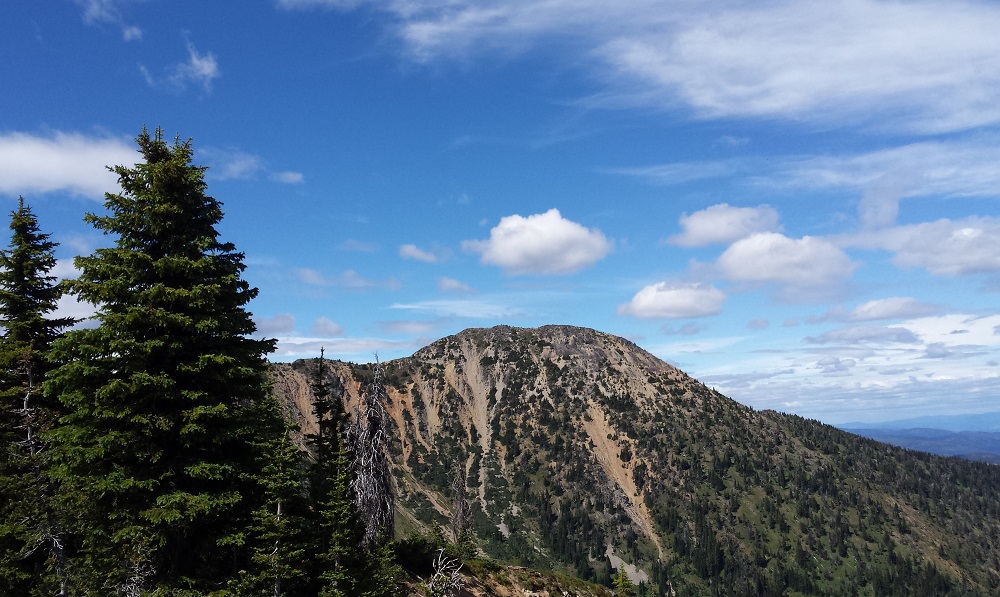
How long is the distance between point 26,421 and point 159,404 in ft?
17.7

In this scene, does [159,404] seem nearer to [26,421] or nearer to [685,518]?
[26,421]

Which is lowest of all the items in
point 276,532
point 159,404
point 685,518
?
point 685,518

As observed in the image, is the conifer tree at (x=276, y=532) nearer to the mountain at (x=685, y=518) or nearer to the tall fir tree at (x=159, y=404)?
the tall fir tree at (x=159, y=404)

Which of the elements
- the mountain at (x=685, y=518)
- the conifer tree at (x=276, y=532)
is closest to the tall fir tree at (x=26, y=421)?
the conifer tree at (x=276, y=532)

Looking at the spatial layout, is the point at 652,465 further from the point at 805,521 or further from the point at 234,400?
the point at 234,400

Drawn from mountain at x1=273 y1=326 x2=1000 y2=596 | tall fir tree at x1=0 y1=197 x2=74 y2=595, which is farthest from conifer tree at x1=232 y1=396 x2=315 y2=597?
mountain at x1=273 y1=326 x2=1000 y2=596

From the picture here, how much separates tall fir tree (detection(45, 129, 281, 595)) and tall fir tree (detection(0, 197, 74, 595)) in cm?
91

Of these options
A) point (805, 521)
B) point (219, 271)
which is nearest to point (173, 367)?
point (219, 271)

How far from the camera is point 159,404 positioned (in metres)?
22.0

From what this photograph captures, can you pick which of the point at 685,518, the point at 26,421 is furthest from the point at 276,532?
the point at 685,518

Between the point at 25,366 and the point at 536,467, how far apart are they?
181 meters

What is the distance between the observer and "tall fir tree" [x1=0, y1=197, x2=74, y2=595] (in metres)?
21.0

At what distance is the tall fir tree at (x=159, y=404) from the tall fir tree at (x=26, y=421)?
907 millimetres

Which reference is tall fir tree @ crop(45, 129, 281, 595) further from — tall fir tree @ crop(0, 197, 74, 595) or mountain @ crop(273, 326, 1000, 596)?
mountain @ crop(273, 326, 1000, 596)
